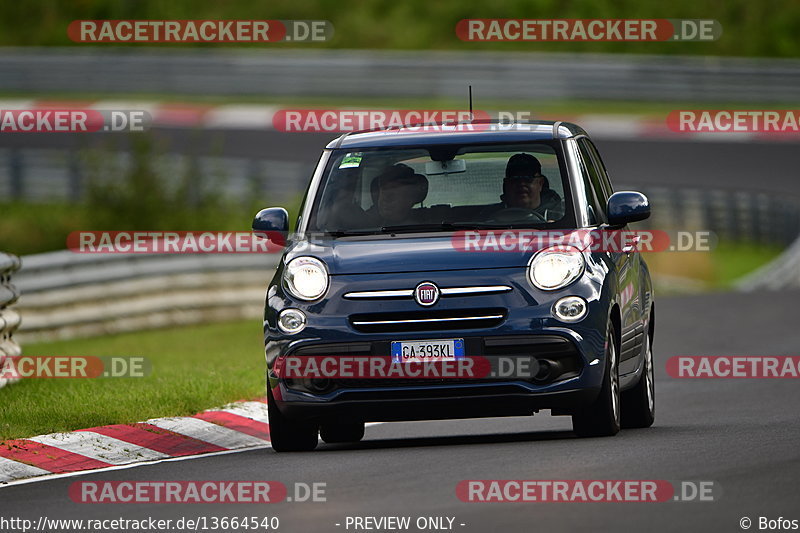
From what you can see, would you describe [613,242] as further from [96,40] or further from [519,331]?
[96,40]

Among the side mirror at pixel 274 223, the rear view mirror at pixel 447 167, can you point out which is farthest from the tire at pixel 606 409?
the side mirror at pixel 274 223

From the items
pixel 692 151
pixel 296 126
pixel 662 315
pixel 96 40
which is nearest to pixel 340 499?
pixel 662 315

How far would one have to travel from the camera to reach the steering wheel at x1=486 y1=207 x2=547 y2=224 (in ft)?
34.4

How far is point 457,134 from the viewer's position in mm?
10961

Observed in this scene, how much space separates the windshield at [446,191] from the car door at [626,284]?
45cm

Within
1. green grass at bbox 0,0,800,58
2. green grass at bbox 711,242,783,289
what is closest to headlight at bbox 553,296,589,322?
green grass at bbox 711,242,783,289

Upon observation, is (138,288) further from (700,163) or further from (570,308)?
(700,163)

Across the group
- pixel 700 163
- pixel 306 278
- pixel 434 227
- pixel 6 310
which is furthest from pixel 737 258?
pixel 306 278

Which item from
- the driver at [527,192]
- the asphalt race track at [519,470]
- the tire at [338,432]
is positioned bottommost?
the tire at [338,432]

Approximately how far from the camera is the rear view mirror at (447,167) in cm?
1075

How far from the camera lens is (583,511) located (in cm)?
760

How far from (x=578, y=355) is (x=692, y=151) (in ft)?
82.1

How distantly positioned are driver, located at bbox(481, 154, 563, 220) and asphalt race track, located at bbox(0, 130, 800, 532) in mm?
1298

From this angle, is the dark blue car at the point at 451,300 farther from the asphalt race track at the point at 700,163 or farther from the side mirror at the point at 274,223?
the asphalt race track at the point at 700,163
